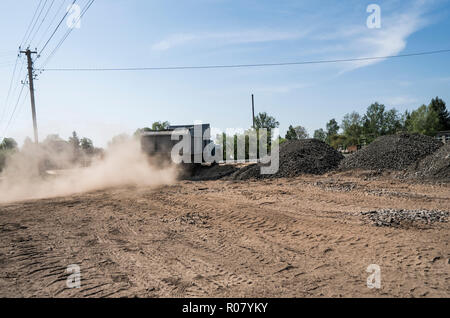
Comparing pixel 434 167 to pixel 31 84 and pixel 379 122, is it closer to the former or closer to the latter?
pixel 31 84

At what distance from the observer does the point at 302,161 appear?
52.0 feet

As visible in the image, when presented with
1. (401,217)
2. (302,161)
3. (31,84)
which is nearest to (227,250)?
(401,217)

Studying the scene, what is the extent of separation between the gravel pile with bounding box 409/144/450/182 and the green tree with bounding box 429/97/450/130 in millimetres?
53181

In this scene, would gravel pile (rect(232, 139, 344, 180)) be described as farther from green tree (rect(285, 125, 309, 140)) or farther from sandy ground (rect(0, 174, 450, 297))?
green tree (rect(285, 125, 309, 140))

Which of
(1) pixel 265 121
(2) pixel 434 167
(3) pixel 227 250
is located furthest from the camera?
(1) pixel 265 121

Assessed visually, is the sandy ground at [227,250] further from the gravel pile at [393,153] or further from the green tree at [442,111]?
the green tree at [442,111]

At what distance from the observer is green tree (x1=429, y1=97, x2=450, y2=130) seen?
5473cm

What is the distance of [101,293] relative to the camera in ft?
11.5

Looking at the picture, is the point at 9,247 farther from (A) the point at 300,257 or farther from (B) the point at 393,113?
(B) the point at 393,113

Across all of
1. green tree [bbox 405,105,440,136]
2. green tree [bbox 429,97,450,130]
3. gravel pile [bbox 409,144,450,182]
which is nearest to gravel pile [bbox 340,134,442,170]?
gravel pile [bbox 409,144,450,182]

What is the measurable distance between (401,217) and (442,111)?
6480cm

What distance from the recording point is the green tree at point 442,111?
180ft

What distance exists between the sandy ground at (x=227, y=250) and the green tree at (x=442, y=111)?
5939 cm

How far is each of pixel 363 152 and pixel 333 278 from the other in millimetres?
13659
